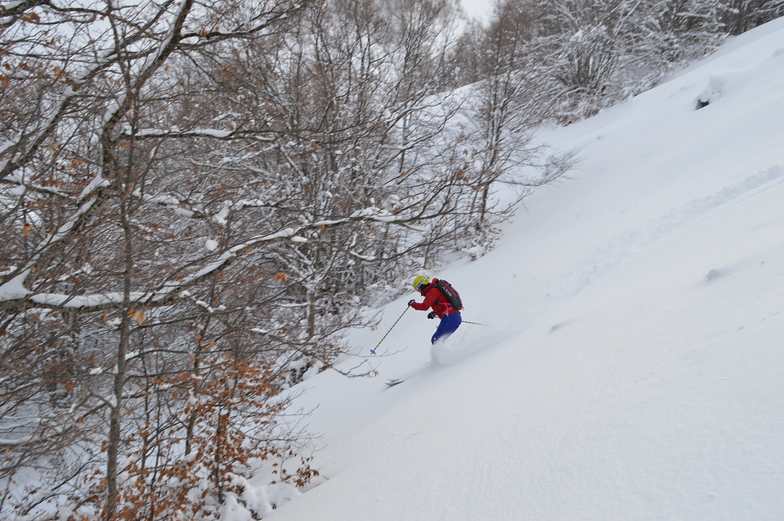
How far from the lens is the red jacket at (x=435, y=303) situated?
7.89m

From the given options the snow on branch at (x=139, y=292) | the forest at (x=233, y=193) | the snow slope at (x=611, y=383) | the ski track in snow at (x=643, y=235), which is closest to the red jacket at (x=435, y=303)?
the snow slope at (x=611, y=383)

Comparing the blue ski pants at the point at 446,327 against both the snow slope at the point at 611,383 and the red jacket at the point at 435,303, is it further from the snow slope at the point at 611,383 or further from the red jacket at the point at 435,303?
the snow slope at the point at 611,383

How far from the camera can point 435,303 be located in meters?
8.04

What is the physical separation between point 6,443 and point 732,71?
17444 mm

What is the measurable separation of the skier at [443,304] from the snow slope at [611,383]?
0.31 metres

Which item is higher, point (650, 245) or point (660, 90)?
point (660, 90)

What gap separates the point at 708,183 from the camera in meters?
8.91


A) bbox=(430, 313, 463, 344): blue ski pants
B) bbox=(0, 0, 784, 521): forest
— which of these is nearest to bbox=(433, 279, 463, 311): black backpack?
bbox=(430, 313, 463, 344): blue ski pants

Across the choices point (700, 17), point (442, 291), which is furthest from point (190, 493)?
point (700, 17)

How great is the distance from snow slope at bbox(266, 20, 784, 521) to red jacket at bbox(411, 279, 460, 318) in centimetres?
58

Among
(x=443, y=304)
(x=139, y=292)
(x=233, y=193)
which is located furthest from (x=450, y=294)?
(x=139, y=292)

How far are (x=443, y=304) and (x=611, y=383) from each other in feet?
15.3

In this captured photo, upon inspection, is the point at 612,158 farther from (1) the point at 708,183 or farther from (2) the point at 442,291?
(2) the point at 442,291

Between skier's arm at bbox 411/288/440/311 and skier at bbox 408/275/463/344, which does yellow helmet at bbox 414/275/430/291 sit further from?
Result: skier's arm at bbox 411/288/440/311
